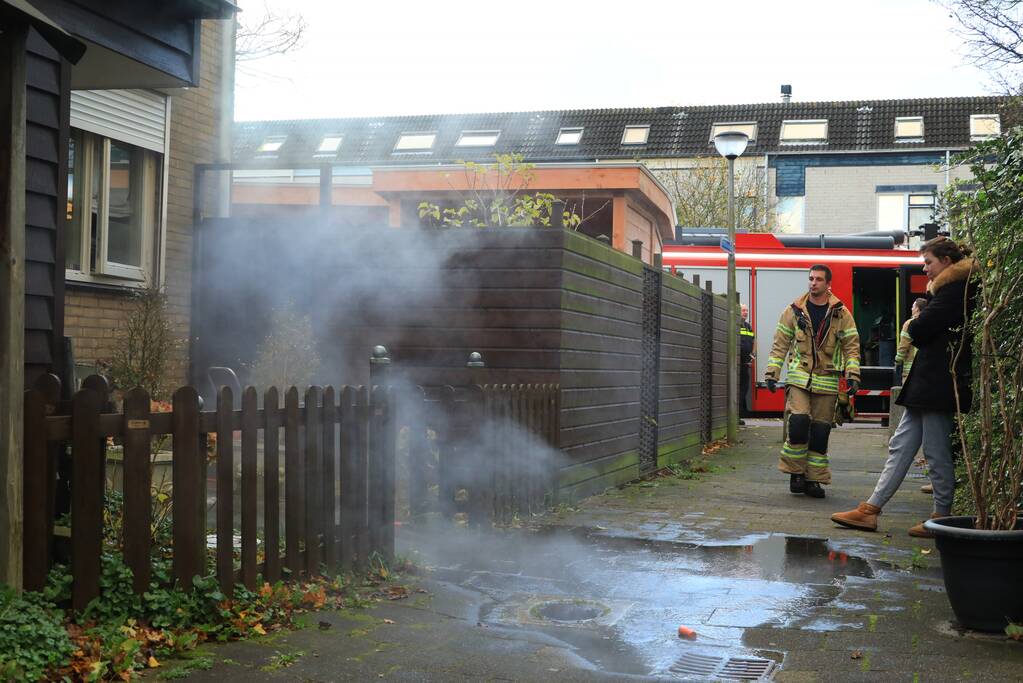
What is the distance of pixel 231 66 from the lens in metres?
12.9

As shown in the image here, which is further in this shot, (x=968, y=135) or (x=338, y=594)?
(x=968, y=135)

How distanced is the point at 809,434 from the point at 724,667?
5.52 m

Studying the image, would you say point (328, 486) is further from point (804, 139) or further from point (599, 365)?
point (804, 139)

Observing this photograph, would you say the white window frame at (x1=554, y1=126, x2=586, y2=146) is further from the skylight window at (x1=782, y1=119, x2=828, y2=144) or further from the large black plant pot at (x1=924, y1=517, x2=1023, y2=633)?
the large black plant pot at (x1=924, y1=517, x2=1023, y2=633)

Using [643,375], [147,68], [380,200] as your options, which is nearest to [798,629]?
[147,68]

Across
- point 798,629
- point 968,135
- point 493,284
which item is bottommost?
point 798,629

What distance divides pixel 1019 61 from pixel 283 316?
11002 millimetres

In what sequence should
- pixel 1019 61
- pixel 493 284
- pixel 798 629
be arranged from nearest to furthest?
pixel 798 629
pixel 493 284
pixel 1019 61

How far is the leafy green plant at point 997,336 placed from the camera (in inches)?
196

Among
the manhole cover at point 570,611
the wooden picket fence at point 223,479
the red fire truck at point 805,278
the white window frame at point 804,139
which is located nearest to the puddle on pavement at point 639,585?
the manhole cover at point 570,611

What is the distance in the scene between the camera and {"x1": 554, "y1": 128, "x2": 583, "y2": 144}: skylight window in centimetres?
4019

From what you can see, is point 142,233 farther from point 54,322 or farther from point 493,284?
point 54,322

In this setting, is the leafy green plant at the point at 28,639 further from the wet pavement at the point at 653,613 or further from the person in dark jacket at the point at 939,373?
the person in dark jacket at the point at 939,373

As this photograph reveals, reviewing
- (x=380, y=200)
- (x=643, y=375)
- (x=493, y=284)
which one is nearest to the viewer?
(x=493, y=284)
